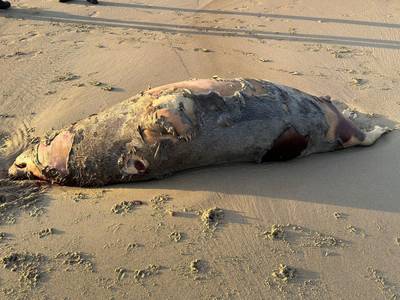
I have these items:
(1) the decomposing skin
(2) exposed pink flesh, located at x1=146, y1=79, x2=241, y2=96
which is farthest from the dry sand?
(2) exposed pink flesh, located at x1=146, y1=79, x2=241, y2=96

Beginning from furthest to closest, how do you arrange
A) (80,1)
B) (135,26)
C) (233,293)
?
(80,1)
(135,26)
(233,293)

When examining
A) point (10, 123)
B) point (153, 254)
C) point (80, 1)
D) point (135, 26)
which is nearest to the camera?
point (153, 254)

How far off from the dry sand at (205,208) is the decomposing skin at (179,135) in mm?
123

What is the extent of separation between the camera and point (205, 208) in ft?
11.1

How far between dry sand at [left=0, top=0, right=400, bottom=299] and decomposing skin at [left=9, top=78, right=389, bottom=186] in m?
0.12

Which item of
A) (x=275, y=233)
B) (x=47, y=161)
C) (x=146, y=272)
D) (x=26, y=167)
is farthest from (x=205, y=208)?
(x=26, y=167)

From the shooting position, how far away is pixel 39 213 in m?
3.37

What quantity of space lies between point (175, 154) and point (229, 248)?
2.79 feet

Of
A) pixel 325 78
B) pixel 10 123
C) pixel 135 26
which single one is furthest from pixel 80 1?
pixel 325 78

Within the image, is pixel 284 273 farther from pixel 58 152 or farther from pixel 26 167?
pixel 26 167

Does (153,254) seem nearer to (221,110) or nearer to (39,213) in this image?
(39,213)

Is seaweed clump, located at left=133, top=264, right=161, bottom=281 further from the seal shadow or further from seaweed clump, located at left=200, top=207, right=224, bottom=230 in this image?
the seal shadow

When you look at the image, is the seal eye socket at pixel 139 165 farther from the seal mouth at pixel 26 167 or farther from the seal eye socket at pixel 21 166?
the seal eye socket at pixel 21 166

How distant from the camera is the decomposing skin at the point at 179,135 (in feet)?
11.6
